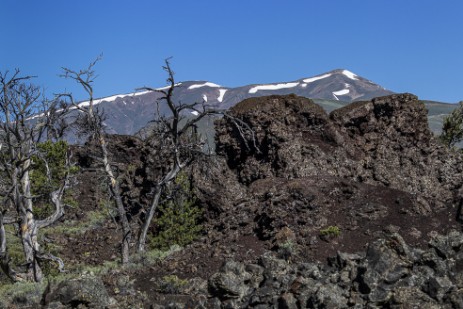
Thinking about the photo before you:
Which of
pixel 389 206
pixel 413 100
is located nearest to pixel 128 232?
pixel 389 206

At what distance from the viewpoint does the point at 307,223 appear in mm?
18781

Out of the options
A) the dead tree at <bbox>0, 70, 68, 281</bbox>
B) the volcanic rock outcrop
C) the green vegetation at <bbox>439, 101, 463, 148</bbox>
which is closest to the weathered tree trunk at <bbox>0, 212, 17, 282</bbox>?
the dead tree at <bbox>0, 70, 68, 281</bbox>

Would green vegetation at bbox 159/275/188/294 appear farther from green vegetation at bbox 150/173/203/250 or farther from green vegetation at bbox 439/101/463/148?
green vegetation at bbox 439/101/463/148

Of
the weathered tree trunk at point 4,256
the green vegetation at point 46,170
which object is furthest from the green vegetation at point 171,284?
the green vegetation at point 46,170

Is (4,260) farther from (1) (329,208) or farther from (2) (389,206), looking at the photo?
(2) (389,206)

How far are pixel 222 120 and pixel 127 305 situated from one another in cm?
1115

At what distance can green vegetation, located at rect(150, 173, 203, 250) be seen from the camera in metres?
20.5

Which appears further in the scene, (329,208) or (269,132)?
(269,132)

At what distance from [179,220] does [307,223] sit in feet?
17.5

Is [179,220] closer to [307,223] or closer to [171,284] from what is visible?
[171,284]

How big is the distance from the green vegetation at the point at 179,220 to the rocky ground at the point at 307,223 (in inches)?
17.1

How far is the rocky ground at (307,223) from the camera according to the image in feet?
46.0

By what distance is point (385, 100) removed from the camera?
22672mm

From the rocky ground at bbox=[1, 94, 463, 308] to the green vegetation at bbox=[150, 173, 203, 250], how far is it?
436mm
